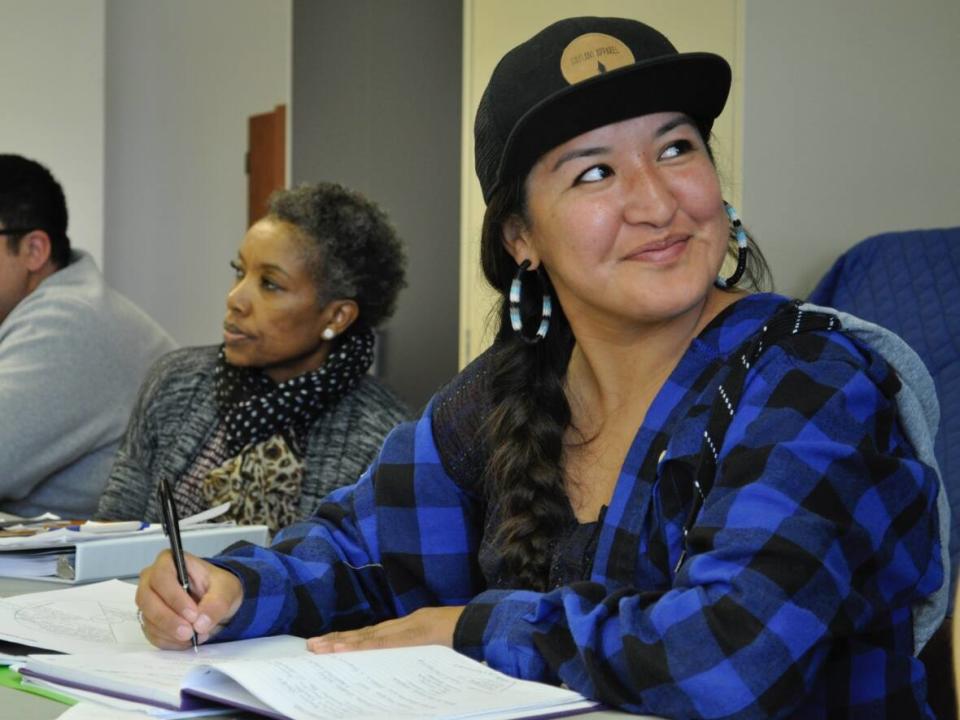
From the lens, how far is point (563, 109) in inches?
51.3

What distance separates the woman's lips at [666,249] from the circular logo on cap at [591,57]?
0.18 meters

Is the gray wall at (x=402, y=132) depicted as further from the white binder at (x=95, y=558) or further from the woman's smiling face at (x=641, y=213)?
the woman's smiling face at (x=641, y=213)

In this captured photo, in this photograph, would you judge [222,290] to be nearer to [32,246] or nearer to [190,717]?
[32,246]

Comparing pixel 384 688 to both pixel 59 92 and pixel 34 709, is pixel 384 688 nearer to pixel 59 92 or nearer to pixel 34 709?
pixel 34 709

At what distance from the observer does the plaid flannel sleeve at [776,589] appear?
0.99 meters

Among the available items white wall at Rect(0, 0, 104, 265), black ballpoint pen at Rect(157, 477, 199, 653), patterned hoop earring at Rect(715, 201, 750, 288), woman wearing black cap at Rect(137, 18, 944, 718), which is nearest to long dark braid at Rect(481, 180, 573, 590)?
woman wearing black cap at Rect(137, 18, 944, 718)

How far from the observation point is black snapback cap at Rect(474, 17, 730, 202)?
50.8 inches

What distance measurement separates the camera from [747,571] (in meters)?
1.01

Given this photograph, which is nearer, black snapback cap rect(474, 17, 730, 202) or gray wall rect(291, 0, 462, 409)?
black snapback cap rect(474, 17, 730, 202)

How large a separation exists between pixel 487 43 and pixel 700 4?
2.14ft

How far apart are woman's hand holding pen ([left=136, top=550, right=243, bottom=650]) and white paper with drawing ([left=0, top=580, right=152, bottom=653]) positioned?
3 cm

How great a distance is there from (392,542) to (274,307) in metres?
1.21

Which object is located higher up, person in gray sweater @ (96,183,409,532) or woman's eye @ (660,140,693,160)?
woman's eye @ (660,140,693,160)

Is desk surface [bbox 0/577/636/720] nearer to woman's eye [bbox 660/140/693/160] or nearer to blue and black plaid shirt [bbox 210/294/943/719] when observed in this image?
blue and black plaid shirt [bbox 210/294/943/719]
